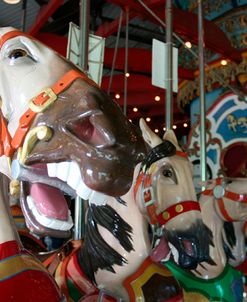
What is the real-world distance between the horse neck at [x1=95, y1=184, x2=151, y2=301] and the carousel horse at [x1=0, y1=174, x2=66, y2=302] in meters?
0.55

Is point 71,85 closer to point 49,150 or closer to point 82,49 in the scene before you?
point 49,150

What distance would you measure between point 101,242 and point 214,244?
80 cm

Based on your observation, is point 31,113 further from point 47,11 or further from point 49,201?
point 47,11

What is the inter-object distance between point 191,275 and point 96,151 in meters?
1.29

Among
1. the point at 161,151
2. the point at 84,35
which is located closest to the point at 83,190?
the point at 161,151

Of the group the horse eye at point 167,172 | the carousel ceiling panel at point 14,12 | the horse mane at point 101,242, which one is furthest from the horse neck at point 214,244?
the carousel ceiling panel at point 14,12

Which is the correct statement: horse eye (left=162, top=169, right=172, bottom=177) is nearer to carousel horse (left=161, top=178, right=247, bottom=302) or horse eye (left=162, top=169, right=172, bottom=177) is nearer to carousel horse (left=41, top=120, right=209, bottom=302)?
carousel horse (left=41, top=120, right=209, bottom=302)

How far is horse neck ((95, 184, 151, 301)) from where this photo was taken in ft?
4.21

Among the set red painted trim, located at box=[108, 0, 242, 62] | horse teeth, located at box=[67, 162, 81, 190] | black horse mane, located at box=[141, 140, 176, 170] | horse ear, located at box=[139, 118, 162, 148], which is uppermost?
red painted trim, located at box=[108, 0, 242, 62]

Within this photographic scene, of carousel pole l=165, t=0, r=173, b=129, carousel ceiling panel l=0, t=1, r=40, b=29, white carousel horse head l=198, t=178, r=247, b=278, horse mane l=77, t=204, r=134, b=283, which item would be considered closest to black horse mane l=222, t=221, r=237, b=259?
white carousel horse head l=198, t=178, r=247, b=278

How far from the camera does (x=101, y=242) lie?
1311 mm

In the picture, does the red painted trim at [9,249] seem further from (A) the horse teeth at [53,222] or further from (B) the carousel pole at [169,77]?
(B) the carousel pole at [169,77]

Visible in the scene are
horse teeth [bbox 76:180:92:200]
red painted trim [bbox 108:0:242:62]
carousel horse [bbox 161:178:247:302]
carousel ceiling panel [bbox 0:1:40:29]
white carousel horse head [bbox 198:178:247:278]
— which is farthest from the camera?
→ carousel ceiling panel [bbox 0:1:40:29]

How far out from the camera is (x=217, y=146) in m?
4.60
